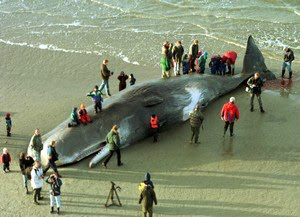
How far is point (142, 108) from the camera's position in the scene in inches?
734

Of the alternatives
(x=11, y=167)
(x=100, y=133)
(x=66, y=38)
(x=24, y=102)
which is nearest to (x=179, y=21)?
(x=66, y=38)

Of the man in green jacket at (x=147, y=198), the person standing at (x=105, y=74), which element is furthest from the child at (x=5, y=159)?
the person standing at (x=105, y=74)

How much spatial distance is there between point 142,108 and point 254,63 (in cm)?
654

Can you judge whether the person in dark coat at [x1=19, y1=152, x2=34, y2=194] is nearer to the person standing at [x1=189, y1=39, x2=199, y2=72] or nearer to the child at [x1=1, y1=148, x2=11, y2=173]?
the child at [x1=1, y1=148, x2=11, y2=173]

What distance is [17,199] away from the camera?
1518 cm

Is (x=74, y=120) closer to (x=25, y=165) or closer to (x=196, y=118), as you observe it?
(x=25, y=165)

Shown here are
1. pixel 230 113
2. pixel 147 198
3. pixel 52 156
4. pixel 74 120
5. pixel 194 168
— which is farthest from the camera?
pixel 74 120

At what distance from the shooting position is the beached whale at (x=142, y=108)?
56.0 ft

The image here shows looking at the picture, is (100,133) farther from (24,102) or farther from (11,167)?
(24,102)

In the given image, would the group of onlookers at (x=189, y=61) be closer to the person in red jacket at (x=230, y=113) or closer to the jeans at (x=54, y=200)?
the person in red jacket at (x=230, y=113)

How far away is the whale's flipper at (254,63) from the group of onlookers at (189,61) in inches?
27.9

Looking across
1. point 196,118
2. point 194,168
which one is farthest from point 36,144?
point 196,118

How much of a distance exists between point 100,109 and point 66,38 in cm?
1184

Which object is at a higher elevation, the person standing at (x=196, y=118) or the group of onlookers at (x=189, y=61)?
the group of onlookers at (x=189, y=61)
